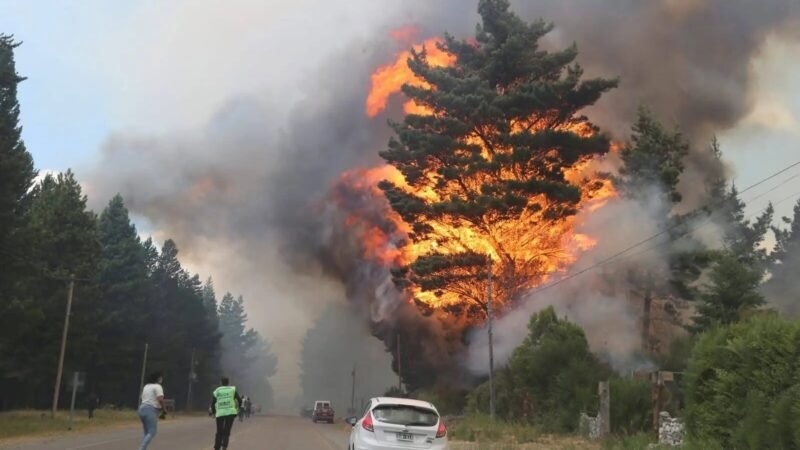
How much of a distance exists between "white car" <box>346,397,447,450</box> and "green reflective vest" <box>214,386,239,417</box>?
3870 millimetres

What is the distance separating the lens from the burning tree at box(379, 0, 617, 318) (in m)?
45.9

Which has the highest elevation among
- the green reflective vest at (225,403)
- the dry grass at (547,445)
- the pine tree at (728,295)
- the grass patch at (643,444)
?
the pine tree at (728,295)

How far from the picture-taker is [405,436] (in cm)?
1226

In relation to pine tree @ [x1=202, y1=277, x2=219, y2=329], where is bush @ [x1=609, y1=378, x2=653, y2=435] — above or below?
below

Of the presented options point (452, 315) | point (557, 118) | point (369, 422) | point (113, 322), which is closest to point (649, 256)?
point (557, 118)

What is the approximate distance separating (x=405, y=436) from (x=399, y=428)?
175mm

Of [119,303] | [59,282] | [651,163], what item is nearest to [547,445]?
[651,163]

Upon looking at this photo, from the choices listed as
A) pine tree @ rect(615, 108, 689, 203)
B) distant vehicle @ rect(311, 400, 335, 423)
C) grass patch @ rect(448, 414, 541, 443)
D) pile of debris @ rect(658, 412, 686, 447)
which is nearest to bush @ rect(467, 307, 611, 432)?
grass patch @ rect(448, 414, 541, 443)

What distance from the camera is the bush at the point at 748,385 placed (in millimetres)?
11164

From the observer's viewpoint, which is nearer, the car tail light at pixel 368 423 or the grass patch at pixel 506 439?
the car tail light at pixel 368 423

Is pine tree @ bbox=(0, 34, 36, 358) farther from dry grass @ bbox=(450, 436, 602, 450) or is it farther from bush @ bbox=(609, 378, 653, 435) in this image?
bush @ bbox=(609, 378, 653, 435)

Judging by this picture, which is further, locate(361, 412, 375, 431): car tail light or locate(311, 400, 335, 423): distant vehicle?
locate(311, 400, 335, 423): distant vehicle

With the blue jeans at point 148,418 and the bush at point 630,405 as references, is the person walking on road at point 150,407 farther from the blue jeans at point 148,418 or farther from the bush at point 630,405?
the bush at point 630,405

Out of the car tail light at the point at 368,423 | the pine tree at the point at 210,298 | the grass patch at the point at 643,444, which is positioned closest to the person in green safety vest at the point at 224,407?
the car tail light at the point at 368,423
